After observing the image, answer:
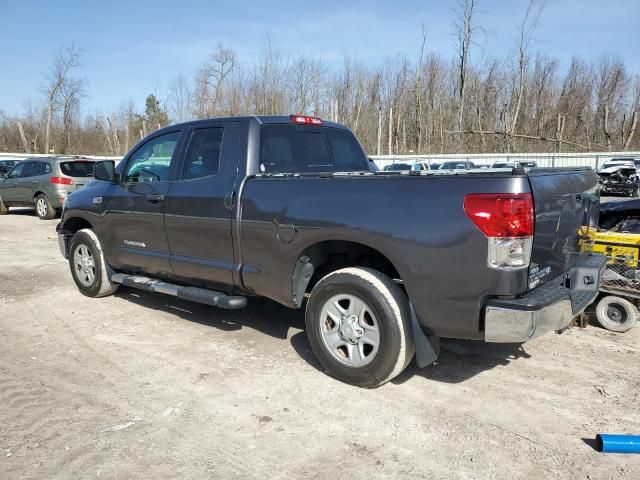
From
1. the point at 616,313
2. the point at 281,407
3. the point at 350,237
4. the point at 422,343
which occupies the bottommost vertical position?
the point at 281,407

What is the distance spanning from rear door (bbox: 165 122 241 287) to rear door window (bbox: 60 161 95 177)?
11.1m

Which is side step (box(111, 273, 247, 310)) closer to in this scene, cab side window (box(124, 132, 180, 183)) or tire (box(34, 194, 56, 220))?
cab side window (box(124, 132, 180, 183))

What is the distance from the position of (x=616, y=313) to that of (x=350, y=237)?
10.3ft

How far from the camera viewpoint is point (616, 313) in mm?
5199

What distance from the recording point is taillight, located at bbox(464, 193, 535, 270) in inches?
123

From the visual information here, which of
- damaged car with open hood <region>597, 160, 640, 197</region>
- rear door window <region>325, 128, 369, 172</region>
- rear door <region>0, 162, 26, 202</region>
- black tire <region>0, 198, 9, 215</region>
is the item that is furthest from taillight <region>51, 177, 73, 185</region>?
damaged car with open hood <region>597, 160, 640, 197</region>

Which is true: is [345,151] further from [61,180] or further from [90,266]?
[61,180]

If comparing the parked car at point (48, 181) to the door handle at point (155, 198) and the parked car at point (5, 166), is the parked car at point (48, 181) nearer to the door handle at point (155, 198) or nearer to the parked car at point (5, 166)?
the door handle at point (155, 198)

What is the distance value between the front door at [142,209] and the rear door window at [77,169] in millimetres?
9920

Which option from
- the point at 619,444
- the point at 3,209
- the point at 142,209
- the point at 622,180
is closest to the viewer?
the point at 619,444

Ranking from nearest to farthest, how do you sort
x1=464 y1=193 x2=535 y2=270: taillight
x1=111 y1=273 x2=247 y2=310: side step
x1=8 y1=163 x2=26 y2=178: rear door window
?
1. x1=464 y1=193 x2=535 y2=270: taillight
2. x1=111 y1=273 x2=247 y2=310: side step
3. x1=8 y1=163 x2=26 y2=178: rear door window

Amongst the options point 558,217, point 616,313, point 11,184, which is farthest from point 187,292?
point 11,184

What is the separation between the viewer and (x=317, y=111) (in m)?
40.8

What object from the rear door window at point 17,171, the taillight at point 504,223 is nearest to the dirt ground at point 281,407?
the taillight at point 504,223
